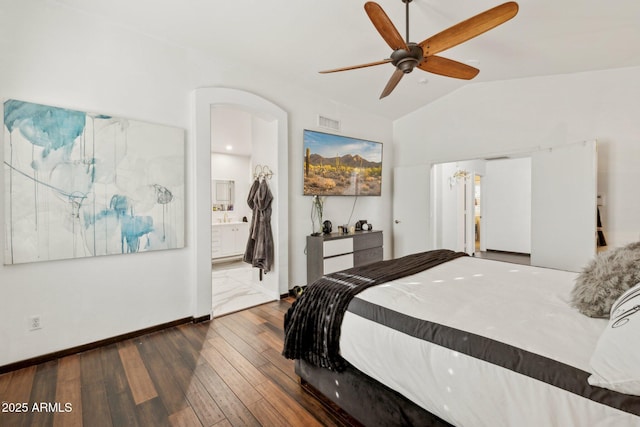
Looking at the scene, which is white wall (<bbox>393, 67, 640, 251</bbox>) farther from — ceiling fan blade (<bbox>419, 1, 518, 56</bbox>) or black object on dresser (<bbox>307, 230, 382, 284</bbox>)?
ceiling fan blade (<bbox>419, 1, 518, 56</bbox>)

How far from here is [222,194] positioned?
6.19 m

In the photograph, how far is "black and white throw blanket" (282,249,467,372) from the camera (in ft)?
5.16

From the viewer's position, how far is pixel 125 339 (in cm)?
254

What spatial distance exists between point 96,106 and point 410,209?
4.48 meters

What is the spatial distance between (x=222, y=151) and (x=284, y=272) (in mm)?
3554

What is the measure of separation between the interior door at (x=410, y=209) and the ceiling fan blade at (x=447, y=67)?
241 cm

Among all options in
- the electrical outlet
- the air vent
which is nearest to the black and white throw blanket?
the electrical outlet

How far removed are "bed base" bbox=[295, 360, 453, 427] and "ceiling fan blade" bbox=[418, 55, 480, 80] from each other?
7.55 ft

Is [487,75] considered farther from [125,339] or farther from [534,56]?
[125,339]

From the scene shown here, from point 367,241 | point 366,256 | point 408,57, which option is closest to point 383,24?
point 408,57

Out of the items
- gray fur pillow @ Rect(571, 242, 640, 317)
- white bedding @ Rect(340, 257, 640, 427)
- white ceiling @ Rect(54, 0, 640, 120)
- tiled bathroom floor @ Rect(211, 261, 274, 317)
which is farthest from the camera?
tiled bathroom floor @ Rect(211, 261, 274, 317)

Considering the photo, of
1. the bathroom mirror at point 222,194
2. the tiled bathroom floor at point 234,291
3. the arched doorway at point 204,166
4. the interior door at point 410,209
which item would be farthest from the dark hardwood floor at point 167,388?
the bathroom mirror at point 222,194

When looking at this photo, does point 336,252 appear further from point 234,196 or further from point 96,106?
point 234,196

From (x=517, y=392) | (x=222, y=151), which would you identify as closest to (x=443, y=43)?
(x=517, y=392)
